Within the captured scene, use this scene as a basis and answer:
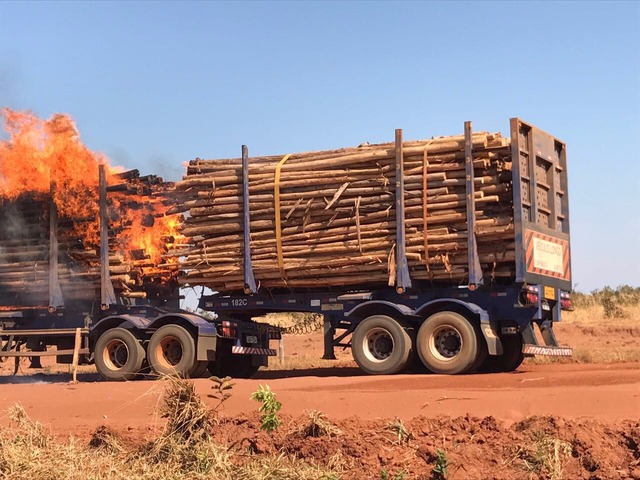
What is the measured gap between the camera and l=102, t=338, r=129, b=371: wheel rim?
20.5 meters

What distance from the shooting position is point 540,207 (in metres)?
18.4

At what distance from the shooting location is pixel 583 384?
548 inches

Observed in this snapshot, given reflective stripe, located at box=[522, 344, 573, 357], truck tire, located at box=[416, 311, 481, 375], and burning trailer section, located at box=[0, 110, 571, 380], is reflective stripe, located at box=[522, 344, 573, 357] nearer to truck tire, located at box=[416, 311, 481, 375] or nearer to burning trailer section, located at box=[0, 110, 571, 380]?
burning trailer section, located at box=[0, 110, 571, 380]

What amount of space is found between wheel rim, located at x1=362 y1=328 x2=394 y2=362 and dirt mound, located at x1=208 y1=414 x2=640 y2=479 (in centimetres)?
633

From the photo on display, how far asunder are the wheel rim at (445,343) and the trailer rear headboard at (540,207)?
1.50 m

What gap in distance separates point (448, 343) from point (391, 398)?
4993mm

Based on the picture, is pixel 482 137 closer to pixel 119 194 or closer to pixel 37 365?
pixel 119 194

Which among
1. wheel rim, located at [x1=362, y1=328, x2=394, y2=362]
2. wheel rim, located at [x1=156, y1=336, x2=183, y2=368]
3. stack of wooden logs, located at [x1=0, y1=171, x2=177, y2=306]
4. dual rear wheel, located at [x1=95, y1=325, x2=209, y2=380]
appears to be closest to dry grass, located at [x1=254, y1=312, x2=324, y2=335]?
stack of wooden logs, located at [x1=0, y1=171, x2=177, y2=306]

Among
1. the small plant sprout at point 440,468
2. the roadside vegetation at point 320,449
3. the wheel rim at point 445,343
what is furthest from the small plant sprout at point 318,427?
the wheel rim at point 445,343

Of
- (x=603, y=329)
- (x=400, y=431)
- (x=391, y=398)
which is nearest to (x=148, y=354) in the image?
(x=391, y=398)

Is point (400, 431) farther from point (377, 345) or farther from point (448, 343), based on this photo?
point (377, 345)

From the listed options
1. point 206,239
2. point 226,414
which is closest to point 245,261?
point 206,239

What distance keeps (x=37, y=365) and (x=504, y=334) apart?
412 inches

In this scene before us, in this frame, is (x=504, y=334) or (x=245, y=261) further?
(x=245, y=261)
